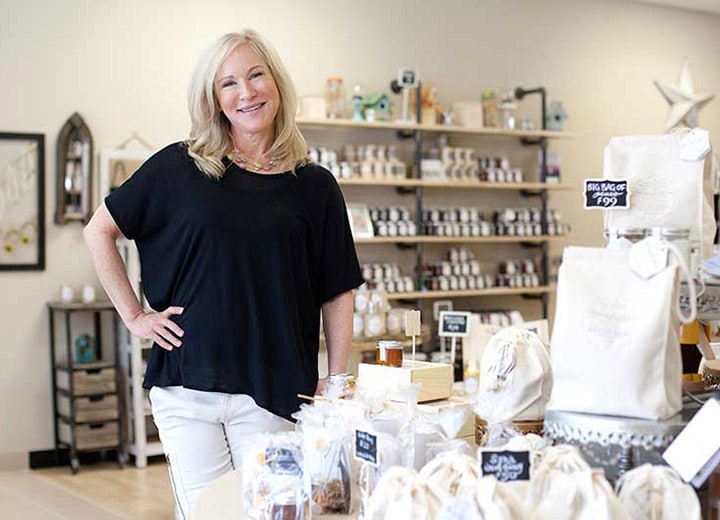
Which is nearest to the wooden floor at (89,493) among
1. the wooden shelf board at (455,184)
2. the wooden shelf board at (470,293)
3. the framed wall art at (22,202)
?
the framed wall art at (22,202)

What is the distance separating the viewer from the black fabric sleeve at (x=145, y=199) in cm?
250

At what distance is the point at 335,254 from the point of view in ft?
8.67

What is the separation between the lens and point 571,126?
28.5 feet

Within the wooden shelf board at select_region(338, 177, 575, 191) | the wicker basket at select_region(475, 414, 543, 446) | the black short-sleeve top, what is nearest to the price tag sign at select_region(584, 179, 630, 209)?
the wicker basket at select_region(475, 414, 543, 446)

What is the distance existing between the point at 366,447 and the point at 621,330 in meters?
0.44

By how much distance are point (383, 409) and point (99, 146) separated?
500cm

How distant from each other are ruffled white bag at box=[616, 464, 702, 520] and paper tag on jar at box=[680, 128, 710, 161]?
25.3 inches

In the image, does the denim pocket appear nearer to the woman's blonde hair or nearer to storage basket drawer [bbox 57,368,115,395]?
the woman's blonde hair

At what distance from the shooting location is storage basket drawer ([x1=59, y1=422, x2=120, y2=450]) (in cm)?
623

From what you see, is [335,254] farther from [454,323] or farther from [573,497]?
[454,323]

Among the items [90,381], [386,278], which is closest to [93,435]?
[90,381]

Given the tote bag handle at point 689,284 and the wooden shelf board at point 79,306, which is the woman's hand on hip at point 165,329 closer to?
the tote bag handle at point 689,284

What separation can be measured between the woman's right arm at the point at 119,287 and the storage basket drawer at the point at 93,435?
3713 millimetres

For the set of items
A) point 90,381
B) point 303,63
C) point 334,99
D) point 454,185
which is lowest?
point 90,381
